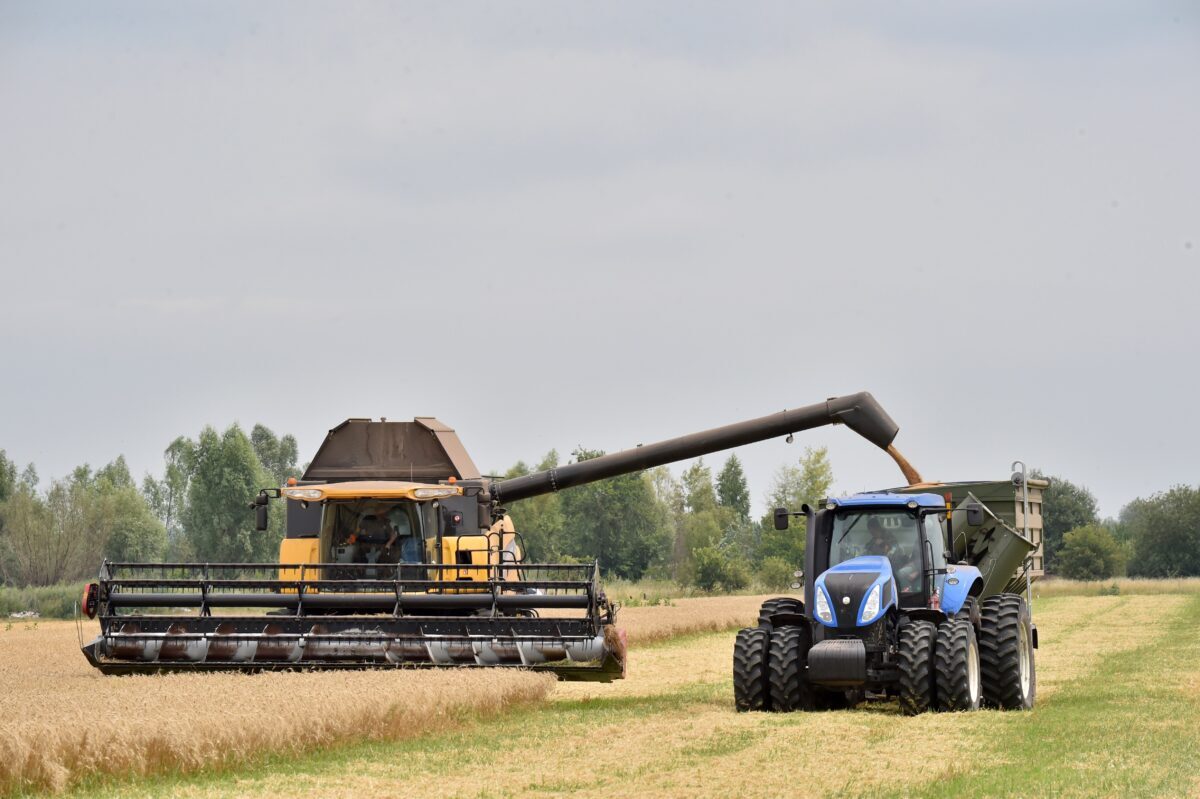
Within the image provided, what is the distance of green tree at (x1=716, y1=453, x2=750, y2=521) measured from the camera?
9881 centimetres

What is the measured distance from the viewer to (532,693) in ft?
50.0

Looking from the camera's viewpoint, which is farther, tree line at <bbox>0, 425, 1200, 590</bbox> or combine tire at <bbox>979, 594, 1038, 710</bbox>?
tree line at <bbox>0, 425, 1200, 590</bbox>

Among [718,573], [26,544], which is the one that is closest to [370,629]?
[718,573]

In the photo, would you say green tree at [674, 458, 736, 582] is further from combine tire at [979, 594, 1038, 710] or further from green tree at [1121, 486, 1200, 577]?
combine tire at [979, 594, 1038, 710]

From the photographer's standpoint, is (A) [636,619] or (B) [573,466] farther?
(A) [636,619]

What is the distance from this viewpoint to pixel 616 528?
7806 centimetres

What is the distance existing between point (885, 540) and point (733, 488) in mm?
84396

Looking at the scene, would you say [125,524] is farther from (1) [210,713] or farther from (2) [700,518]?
(1) [210,713]

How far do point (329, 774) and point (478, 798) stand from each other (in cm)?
151

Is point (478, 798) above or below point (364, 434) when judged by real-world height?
below

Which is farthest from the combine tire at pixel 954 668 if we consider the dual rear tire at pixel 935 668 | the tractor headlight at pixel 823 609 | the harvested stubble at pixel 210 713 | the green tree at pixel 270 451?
the green tree at pixel 270 451

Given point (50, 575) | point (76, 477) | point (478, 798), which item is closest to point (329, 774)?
point (478, 798)

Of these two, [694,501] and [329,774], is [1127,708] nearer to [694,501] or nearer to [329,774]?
[329,774]

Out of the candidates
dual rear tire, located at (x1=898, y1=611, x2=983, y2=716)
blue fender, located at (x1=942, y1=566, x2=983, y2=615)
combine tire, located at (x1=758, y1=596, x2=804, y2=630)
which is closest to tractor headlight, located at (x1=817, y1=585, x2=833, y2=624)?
dual rear tire, located at (x1=898, y1=611, x2=983, y2=716)
